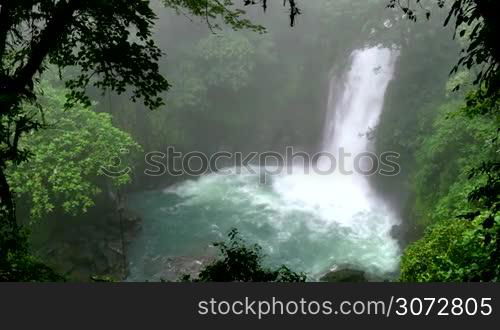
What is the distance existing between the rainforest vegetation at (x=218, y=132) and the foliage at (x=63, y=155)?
7 cm

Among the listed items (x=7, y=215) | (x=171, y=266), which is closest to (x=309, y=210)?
(x=171, y=266)

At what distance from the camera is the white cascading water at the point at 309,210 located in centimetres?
1723

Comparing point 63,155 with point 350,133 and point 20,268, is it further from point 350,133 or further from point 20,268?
point 350,133

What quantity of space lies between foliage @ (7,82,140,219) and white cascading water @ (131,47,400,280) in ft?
16.2

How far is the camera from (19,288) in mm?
3055

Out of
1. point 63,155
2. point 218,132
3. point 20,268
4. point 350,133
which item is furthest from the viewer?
point 218,132

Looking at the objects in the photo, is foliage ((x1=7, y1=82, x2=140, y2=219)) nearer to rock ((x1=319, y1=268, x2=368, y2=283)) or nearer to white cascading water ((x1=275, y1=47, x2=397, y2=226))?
rock ((x1=319, y1=268, x2=368, y2=283))

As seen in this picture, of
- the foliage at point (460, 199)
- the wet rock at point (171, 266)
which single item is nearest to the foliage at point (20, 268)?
the foliage at point (460, 199)

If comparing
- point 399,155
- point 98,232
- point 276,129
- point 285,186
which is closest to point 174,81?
point 276,129

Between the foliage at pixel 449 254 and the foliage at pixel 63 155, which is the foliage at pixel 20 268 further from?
the foliage at pixel 63 155

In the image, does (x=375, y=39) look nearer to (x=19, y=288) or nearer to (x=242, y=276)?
(x=242, y=276)

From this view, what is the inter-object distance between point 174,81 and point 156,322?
2360 centimetres

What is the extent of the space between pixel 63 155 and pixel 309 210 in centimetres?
1227

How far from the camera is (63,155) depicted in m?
13.3
